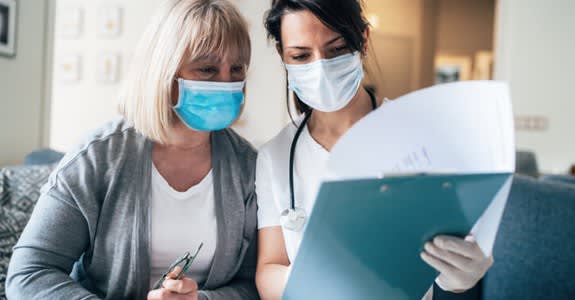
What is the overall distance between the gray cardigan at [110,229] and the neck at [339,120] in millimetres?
210

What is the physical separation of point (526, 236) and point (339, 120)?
0.59 metres

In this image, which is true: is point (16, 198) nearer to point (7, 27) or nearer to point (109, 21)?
point (7, 27)

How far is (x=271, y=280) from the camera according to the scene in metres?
1.10

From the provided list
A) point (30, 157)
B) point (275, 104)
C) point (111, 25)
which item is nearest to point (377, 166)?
point (30, 157)

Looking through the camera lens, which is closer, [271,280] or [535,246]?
[271,280]

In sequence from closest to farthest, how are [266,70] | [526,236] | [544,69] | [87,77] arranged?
[526,236] < [266,70] < [87,77] < [544,69]

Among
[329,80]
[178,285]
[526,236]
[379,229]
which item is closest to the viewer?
[379,229]

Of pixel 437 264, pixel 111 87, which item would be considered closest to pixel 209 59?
pixel 437 264

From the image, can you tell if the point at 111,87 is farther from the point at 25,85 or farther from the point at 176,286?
the point at 176,286

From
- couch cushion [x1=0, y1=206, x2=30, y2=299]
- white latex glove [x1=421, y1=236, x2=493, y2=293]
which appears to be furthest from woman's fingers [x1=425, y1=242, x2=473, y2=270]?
couch cushion [x1=0, y1=206, x2=30, y2=299]

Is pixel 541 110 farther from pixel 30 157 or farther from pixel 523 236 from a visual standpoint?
pixel 30 157

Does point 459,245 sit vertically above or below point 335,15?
below

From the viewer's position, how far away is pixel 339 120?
122 centimetres

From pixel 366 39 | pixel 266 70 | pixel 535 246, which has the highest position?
pixel 266 70
